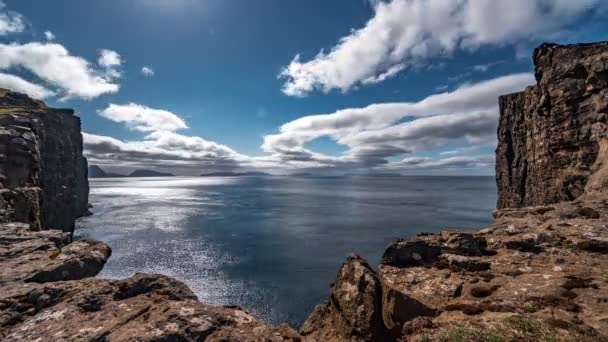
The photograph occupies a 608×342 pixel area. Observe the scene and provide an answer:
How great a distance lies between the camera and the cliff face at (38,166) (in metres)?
47.4

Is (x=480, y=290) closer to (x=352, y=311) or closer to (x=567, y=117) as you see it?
(x=352, y=311)

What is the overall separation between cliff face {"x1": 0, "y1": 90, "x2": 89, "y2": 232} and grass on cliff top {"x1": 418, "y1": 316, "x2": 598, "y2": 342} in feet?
157

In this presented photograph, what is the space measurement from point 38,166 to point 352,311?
77.0 m

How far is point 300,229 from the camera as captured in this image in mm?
117938

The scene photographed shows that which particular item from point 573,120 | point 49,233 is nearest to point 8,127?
point 49,233

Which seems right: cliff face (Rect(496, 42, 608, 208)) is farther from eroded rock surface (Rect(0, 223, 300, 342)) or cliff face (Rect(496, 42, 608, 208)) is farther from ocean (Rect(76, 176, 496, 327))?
eroded rock surface (Rect(0, 223, 300, 342))

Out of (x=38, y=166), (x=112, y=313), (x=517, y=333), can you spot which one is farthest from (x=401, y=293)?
(x=38, y=166)

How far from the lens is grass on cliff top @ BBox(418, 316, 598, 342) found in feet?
35.0

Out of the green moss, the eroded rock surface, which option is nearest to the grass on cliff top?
the green moss

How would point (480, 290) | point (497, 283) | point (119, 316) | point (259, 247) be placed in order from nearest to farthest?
point (119, 316) → point (480, 290) → point (497, 283) → point (259, 247)

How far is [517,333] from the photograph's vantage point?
11.0 metres

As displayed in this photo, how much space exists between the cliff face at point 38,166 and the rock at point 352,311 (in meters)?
41.8

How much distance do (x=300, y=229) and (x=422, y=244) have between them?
98893mm

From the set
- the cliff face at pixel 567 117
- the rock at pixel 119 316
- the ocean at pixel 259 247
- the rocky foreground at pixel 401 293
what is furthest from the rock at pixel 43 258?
the cliff face at pixel 567 117
